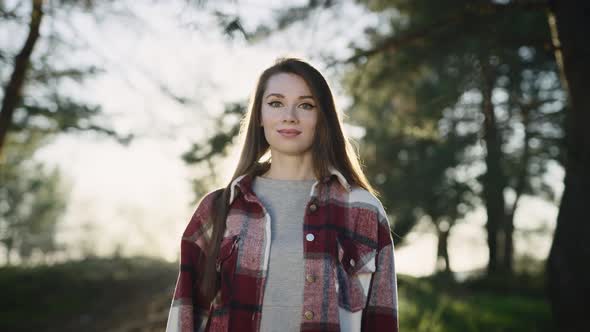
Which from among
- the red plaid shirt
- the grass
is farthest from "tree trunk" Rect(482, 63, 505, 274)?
the red plaid shirt

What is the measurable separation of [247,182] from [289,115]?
423mm

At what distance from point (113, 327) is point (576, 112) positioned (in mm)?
7089

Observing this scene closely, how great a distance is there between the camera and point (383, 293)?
2551mm

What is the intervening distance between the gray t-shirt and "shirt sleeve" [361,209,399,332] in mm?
344

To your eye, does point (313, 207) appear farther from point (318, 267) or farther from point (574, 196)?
point (574, 196)

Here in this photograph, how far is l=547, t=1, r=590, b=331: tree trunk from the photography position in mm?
4875

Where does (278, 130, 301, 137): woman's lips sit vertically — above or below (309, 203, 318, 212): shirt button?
above

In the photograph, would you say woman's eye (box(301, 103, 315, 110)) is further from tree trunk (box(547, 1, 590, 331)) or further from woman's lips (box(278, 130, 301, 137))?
tree trunk (box(547, 1, 590, 331))

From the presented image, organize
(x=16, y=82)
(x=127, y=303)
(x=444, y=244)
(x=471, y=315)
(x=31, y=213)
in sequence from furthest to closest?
(x=31, y=213)
(x=444, y=244)
(x=127, y=303)
(x=471, y=315)
(x=16, y=82)

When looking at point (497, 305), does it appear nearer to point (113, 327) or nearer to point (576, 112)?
point (576, 112)

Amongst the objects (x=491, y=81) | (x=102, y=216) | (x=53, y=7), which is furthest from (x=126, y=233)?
(x=491, y=81)

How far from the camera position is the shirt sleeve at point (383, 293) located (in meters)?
2.50

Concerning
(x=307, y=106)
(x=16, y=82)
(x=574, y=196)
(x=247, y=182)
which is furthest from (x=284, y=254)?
(x=16, y=82)

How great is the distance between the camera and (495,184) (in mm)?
11609
